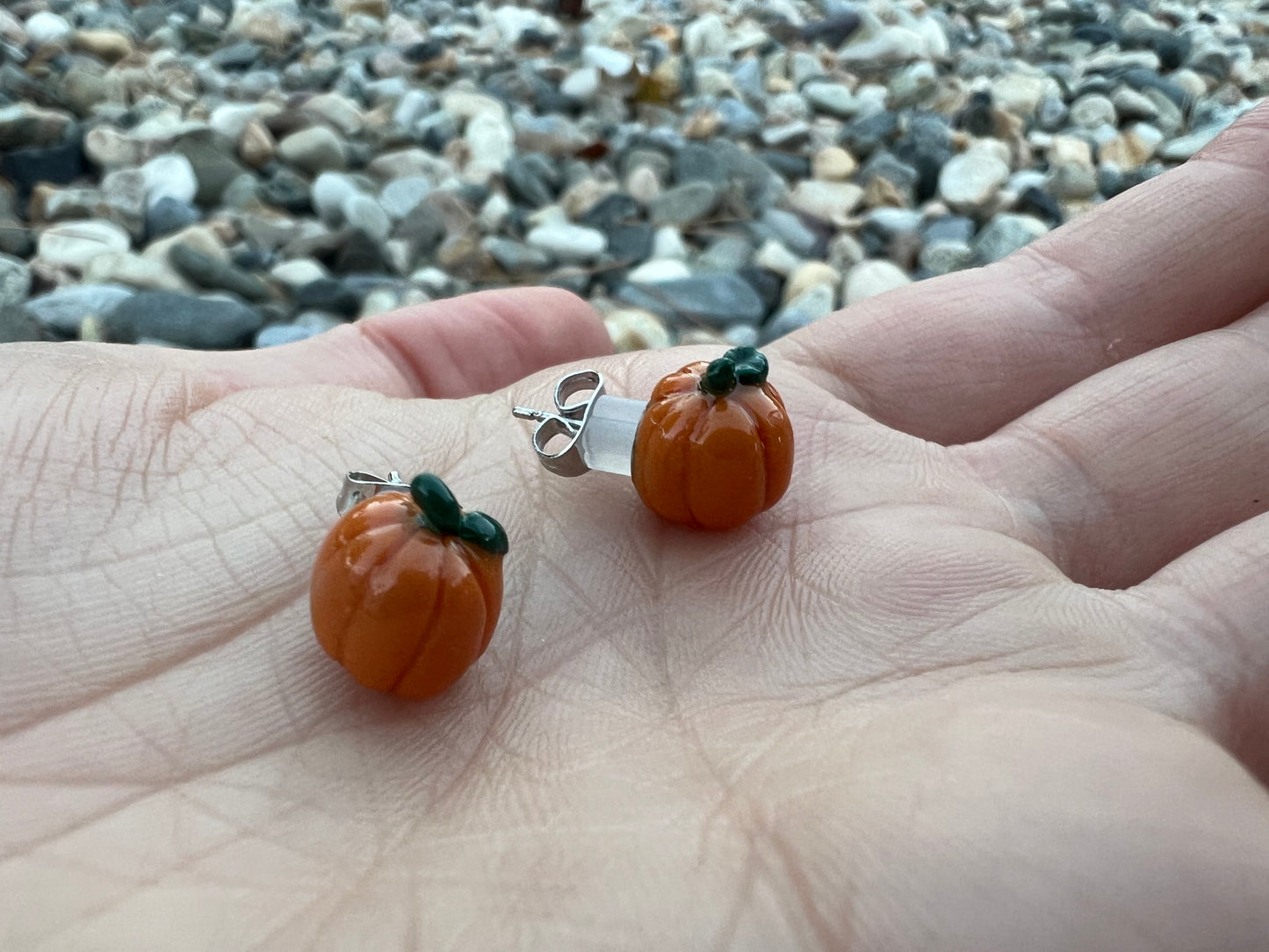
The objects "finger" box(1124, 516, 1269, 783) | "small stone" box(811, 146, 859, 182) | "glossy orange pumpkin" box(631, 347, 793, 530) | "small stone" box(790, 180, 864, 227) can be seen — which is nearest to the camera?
"finger" box(1124, 516, 1269, 783)

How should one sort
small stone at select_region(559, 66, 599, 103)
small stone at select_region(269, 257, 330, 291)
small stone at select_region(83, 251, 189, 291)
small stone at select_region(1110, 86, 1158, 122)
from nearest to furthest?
small stone at select_region(83, 251, 189, 291), small stone at select_region(269, 257, 330, 291), small stone at select_region(559, 66, 599, 103), small stone at select_region(1110, 86, 1158, 122)

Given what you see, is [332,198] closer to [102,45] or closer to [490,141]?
[490,141]

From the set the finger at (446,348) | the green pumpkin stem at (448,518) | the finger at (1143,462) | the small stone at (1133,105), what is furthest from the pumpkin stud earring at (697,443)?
the small stone at (1133,105)

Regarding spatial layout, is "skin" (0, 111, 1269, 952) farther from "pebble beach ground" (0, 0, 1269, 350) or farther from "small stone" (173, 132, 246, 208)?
"small stone" (173, 132, 246, 208)

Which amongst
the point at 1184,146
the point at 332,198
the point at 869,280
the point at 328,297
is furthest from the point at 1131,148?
the point at 328,297

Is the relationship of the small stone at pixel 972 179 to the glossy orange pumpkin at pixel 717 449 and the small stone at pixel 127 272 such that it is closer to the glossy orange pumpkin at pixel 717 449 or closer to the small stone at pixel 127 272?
the glossy orange pumpkin at pixel 717 449

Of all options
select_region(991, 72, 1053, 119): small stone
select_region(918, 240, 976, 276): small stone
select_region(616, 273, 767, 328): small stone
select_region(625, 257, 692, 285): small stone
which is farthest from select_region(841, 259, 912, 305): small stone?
select_region(991, 72, 1053, 119): small stone
